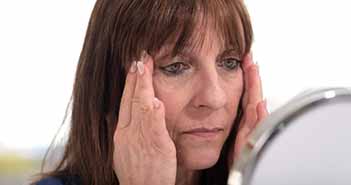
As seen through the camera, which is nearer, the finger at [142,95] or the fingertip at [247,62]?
the finger at [142,95]

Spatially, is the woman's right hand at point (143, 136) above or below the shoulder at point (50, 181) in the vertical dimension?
above

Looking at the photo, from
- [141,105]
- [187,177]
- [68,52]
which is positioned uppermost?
[68,52]

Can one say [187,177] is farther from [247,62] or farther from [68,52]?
[68,52]

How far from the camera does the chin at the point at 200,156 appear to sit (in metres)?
0.87

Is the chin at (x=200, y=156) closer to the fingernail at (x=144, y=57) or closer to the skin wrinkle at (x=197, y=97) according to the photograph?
the skin wrinkle at (x=197, y=97)

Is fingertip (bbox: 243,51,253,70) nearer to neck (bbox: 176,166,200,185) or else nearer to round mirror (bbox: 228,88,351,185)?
neck (bbox: 176,166,200,185)

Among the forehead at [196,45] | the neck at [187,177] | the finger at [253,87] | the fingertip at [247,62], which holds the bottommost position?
the neck at [187,177]

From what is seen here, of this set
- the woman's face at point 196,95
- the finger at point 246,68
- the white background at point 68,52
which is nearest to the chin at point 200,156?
the woman's face at point 196,95

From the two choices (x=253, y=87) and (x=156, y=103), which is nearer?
(x=156, y=103)

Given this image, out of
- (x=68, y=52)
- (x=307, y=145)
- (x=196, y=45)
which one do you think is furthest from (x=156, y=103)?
(x=68, y=52)

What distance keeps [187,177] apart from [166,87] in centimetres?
18

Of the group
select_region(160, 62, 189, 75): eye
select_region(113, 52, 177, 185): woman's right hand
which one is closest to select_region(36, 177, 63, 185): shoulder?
select_region(113, 52, 177, 185): woman's right hand

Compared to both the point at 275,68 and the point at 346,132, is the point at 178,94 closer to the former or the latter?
the point at 346,132

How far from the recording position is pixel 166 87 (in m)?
0.87
